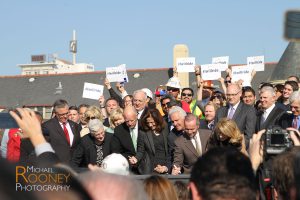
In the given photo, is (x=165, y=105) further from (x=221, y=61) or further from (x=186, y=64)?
(x=186, y=64)

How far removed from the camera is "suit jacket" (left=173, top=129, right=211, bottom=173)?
7.62m

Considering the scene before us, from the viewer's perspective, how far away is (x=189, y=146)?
7645 millimetres

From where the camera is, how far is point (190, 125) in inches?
299

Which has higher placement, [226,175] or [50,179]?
[50,179]

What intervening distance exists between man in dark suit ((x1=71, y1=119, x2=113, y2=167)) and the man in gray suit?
1145mm

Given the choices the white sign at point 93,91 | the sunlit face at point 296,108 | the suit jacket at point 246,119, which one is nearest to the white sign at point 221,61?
the white sign at point 93,91

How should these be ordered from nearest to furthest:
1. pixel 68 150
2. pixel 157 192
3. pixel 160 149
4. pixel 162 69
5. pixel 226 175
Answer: pixel 226 175, pixel 157 192, pixel 160 149, pixel 68 150, pixel 162 69

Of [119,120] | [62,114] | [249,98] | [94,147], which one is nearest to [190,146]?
[94,147]

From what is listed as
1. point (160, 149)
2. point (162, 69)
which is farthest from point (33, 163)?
point (162, 69)

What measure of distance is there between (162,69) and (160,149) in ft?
191

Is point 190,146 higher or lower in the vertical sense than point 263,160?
lower

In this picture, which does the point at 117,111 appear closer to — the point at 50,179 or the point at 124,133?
the point at 124,133

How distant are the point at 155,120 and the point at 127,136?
1.58ft

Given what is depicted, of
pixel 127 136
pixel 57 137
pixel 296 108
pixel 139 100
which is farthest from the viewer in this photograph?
pixel 139 100
